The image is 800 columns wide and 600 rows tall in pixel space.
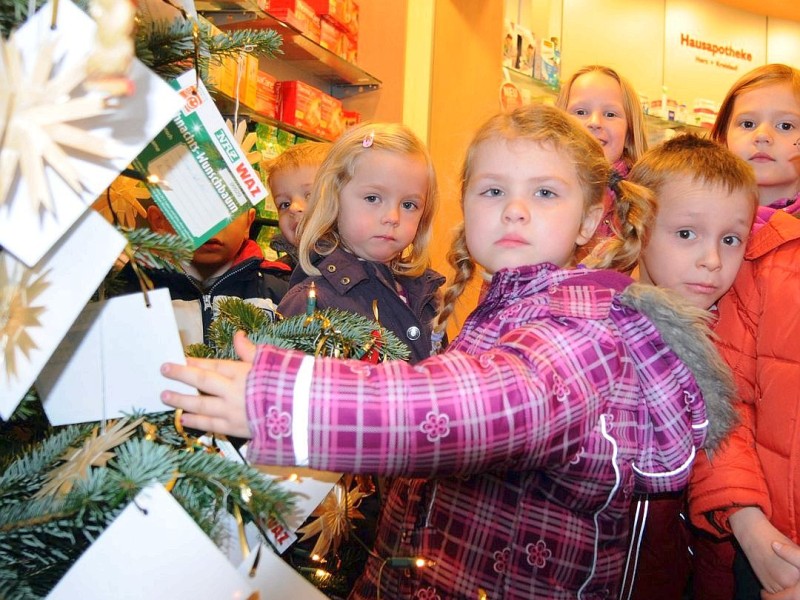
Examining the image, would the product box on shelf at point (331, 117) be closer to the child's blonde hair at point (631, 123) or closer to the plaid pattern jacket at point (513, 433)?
the child's blonde hair at point (631, 123)

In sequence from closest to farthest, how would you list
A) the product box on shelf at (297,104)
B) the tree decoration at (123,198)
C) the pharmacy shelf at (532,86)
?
the tree decoration at (123,198), the product box on shelf at (297,104), the pharmacy shelf at (532,86)

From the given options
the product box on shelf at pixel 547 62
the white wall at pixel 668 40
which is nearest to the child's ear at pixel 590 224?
the product box on shelf at pixel 547 62

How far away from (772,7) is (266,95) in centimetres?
430

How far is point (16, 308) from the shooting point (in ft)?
1.77

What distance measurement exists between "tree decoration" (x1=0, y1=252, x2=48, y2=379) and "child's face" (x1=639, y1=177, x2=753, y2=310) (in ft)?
3.79

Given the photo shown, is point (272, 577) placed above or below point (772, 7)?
below

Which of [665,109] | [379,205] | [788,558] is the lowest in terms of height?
[788,558]

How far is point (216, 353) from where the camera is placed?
0.78m

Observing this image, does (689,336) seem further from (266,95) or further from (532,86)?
(532,86)

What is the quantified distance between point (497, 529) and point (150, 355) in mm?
560

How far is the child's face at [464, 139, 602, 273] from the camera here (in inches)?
42.8

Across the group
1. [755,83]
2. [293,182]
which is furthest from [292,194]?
[755,83]

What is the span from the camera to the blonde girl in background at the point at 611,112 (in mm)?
1973

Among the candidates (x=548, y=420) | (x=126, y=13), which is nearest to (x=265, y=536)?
(x=548, y=420)
